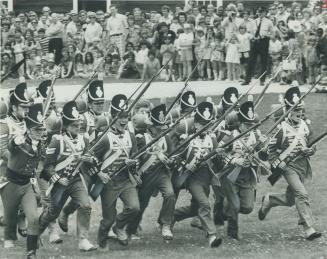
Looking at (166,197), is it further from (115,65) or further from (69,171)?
(115,65)

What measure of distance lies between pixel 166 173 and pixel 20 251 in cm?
230

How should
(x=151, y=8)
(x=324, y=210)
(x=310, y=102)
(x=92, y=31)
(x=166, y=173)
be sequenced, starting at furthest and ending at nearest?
(x=151, y=8) → (x=92, y=31) → (x=310, y=102) → (x=324, y=210) → (x=166, y=173)

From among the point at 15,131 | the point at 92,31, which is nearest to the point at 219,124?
the point at 15,131

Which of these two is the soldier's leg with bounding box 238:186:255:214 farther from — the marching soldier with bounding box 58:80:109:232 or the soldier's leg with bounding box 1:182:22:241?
the soldier's leg with bounding box 1:182:22:241

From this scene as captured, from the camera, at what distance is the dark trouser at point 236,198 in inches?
487

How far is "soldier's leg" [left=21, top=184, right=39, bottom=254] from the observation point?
1102cm

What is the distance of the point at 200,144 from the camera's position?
12.3 meters

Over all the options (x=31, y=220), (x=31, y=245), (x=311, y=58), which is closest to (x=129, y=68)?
(x=311, y=58)

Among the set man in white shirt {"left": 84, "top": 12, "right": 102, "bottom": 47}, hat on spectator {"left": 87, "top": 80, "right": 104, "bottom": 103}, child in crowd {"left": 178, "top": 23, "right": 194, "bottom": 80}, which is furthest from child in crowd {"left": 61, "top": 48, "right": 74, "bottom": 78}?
hat on spectator {"left": 87, "top": 80, "right": 104, "bottom": 103}

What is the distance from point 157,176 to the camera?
12242 mm

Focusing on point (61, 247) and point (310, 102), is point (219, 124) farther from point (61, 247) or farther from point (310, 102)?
point (310, 102)

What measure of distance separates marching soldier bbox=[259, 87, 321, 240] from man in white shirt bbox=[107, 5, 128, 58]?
12758mm

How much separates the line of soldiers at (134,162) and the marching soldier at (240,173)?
0.05 feet

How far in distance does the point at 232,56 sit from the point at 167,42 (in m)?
1.95
